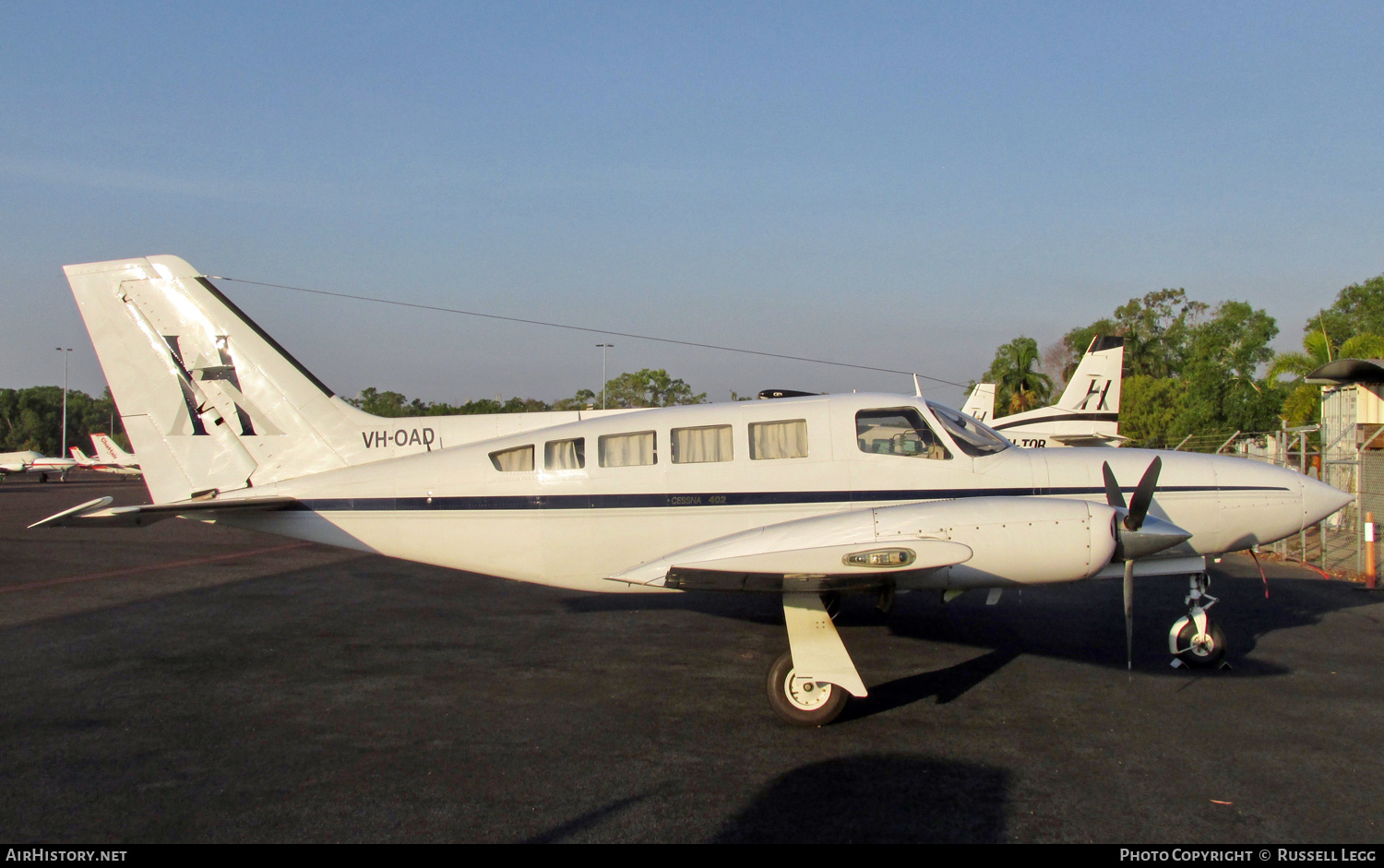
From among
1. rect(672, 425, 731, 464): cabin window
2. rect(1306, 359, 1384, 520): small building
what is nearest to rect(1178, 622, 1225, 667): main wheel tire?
rect(672, 425, 731, 464): cabin window

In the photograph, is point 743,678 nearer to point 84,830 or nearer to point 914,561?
point 914,561

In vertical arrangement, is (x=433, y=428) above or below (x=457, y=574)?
above

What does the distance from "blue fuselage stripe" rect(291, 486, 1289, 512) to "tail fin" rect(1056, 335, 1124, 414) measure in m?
17.6

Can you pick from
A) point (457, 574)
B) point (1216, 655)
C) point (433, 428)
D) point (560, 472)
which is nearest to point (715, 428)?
point (560, 472)

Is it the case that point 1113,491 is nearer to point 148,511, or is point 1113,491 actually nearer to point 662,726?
point 662,726

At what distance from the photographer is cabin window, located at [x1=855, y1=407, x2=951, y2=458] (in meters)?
7.86

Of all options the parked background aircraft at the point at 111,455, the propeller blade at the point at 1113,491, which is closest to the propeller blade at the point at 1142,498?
the propeller blade at the point at 1113,491

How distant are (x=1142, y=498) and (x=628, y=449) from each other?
4.71m

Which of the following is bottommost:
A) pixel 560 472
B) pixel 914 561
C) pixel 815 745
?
pixel 815 745

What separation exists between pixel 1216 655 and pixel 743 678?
4.75 meters

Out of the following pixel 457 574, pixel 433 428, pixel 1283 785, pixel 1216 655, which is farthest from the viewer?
pixel 457 574

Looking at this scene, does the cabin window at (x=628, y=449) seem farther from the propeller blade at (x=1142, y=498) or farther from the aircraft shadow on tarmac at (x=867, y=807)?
the propeller blade at (x=1142, y=498)

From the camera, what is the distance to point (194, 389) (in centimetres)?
945

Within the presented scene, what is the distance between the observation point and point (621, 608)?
36.7 ft
